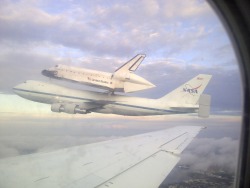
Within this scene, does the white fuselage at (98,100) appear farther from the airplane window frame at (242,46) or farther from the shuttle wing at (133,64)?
the airplane window frame at (242,46)

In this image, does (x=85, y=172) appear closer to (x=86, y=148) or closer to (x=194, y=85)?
(x=86, y=148)

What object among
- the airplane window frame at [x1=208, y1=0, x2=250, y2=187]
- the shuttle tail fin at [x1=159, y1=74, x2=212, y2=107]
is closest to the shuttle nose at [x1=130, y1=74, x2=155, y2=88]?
the shuttle tail fin at [x1=159, y1=74, x2=212, y2=107]

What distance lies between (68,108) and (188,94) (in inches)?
49.0

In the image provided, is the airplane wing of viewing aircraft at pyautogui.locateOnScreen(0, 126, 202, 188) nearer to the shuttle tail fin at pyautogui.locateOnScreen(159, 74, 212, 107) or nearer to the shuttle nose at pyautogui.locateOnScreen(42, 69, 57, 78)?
the shuttle tail fin at pyautogui.locateOnScreen(159, 74, 212, 107)

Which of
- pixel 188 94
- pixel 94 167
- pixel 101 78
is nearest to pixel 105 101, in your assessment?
pixel 101 78

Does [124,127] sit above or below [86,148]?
above

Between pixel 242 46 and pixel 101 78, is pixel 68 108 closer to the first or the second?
pixel 101 78

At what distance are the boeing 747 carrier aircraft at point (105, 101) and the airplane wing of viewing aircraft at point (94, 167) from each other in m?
0.30

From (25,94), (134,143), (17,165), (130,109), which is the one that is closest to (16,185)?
(17,165)

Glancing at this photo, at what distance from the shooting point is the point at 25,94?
119 inches

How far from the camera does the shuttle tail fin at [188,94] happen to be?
269cm

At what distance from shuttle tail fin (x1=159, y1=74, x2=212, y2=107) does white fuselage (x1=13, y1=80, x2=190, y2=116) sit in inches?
3.4

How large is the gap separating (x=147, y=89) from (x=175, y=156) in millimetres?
1044

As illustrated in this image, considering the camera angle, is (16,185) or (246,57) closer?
(246,57)
